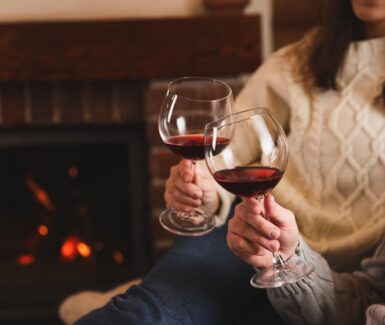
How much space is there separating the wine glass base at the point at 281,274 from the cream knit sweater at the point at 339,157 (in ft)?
0.94

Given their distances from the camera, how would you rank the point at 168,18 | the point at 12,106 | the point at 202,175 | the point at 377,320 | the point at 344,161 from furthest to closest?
the point at 12,106
the point at 168,18
the point at 344,161
the point at 202,175
the point at 377,320

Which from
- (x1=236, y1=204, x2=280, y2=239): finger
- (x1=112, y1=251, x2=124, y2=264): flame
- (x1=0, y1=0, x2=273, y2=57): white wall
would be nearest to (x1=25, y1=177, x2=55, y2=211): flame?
(x1=112, y1=251, x2=124, y2=264): flame

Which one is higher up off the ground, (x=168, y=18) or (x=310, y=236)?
(x=168, y=18)

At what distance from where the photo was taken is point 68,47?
1972mm

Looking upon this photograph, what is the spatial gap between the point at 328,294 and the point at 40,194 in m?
1.50

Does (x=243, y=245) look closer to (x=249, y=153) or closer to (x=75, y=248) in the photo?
(x=249, y=153)

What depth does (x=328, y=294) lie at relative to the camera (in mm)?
1076

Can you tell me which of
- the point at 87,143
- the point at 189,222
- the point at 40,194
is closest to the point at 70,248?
the point at 40,194

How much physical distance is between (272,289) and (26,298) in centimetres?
143

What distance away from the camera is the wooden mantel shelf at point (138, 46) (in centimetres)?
195

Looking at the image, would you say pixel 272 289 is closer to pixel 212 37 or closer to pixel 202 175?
pixel 202 175

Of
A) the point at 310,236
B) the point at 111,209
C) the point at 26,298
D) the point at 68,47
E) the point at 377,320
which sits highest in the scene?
the point at 68,47

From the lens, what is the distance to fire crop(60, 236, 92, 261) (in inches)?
93.7

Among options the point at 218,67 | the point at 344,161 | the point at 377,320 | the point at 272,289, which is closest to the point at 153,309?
the point at 272,289
